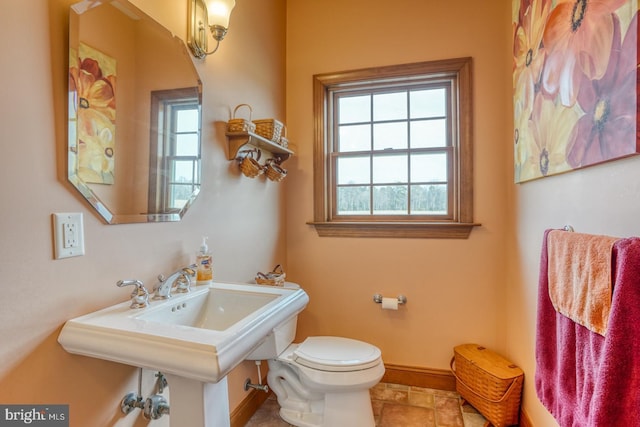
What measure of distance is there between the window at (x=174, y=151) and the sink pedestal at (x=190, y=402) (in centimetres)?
62

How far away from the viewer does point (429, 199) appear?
86.5 inches

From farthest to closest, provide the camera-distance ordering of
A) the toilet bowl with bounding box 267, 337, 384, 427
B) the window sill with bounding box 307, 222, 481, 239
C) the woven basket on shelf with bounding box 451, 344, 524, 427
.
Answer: the window sill with bounding box 307, 222, 481, 239
the woven basket on shelf with bounding box 451, 344, 524, 427
the toilet bowl with bounding box 267, 337, 384, 427

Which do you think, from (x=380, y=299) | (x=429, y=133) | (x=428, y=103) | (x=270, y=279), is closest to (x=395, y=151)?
(x=429, y=133)

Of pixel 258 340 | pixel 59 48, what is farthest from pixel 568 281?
pixel 59 48

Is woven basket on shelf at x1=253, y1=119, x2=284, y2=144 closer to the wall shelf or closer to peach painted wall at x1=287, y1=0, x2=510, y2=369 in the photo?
the wall shelf

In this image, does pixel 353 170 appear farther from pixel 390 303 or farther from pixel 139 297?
pixel 139 297

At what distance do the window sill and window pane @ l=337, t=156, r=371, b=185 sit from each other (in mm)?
338

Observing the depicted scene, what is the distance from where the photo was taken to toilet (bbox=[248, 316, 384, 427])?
5.15 ft

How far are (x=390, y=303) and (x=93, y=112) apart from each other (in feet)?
6.07

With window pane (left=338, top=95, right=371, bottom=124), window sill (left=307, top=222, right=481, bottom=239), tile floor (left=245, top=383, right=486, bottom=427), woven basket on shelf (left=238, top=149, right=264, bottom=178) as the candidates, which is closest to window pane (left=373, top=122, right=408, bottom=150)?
window pane (left=338, top=95, right=371, bottom=124)

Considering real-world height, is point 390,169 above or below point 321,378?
above

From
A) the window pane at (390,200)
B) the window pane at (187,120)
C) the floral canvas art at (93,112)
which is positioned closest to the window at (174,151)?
the window pane at (187,120)

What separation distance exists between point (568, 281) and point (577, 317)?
0.12m

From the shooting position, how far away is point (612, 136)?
0.87 metres
